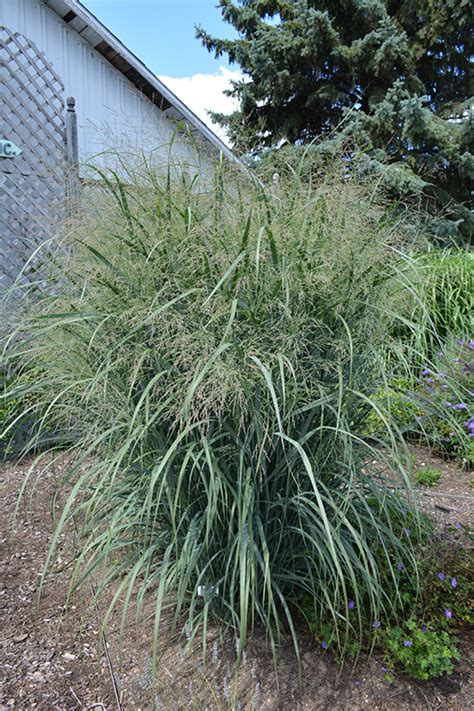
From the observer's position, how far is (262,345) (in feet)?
4.15

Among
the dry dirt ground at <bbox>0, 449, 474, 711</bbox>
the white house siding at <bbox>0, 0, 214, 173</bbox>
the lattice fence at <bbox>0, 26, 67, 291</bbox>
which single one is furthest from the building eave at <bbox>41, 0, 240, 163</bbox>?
the dry dirt ground at <bbox>0, 449, 474, 711</bbox>

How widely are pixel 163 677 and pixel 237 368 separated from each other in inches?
34.8

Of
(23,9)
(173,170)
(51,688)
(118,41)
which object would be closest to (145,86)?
(118,41)

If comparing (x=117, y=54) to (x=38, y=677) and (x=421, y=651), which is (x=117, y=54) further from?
(x=421, y=651)

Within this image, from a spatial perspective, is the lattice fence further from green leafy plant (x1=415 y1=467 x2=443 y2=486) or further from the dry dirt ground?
green leafy plant (x1=415 y1=467 x2=443 y2=486)

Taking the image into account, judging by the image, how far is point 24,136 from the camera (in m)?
4.15

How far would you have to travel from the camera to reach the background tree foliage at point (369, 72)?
281 inches

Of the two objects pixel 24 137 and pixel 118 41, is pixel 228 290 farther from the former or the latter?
pixel 118 41

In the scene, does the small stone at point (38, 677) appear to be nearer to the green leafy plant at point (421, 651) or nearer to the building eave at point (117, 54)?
the green leafy plant at point (421, 651)

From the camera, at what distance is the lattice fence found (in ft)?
12.7

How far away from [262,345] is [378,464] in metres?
0.70

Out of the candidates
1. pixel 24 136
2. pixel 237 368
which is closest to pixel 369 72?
pixel 24 136

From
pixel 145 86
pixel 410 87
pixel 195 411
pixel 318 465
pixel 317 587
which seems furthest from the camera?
pixel 410 87

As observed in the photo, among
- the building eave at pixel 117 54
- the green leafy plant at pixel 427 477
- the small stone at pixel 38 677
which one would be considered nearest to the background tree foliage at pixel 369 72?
the building eave at pixel 117 54
